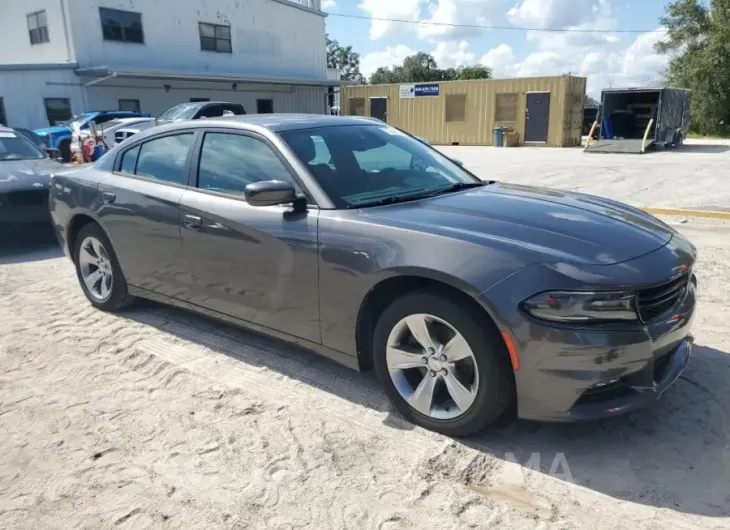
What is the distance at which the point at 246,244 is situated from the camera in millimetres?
3621

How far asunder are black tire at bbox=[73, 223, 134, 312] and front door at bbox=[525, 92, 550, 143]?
81.7 feet

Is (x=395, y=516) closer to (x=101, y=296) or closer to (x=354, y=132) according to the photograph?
(x=354, y=132)

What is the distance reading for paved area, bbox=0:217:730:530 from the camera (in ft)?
8.21

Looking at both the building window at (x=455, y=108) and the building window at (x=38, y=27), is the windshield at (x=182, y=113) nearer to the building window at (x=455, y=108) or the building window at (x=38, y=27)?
the building window at (x=38, y=27)

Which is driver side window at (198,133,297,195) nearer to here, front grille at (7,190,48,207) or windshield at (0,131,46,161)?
front grille at (7,190,48,207)

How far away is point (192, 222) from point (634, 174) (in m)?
13.2

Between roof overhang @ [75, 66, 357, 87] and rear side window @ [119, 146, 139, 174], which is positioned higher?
roof overhang @ [75, 66, 357, 87]

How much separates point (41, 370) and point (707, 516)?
3868 mm

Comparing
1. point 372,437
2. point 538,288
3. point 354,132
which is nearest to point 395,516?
point 372,437

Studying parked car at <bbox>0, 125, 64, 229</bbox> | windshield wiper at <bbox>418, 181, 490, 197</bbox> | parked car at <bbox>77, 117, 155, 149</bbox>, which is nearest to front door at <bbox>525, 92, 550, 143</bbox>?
parked car at <bbox>77, 117, 155, 149</bbox>

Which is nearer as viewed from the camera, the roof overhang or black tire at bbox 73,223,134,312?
black tire at bbox 73,223,134,312

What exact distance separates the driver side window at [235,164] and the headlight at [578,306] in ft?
5.24

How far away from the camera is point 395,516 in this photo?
2477 mm

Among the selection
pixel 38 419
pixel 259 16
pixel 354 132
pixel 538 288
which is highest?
pixel 259 16
